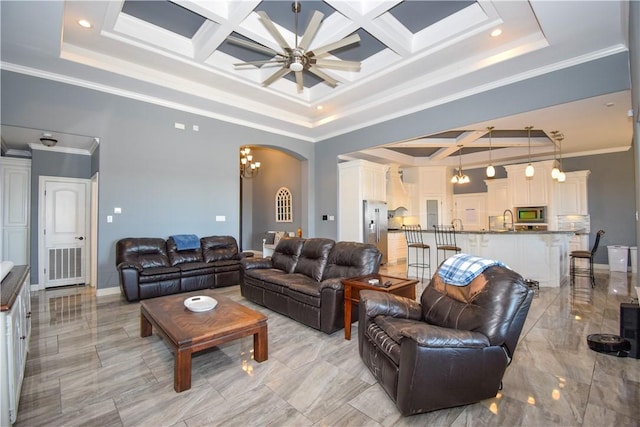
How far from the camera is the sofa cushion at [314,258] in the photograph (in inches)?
159

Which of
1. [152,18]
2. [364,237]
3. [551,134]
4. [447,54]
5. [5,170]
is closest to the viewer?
[152,18]

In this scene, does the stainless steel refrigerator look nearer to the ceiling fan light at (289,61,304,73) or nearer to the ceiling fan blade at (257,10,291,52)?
the ceiling fan light at (289,61,304,73)

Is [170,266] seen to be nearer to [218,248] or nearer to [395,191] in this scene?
[218,248]

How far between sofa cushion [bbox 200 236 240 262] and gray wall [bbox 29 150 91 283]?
2.91 m

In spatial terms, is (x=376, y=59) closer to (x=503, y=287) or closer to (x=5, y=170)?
(x=503, y=287)

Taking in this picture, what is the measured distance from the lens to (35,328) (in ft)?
11.5

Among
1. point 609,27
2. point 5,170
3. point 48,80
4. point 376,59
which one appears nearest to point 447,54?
point 376,59

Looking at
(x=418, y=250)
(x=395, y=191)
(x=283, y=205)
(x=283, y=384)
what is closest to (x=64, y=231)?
(x=283, y=205)

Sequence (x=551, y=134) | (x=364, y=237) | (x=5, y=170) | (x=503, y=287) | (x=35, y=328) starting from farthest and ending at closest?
(x=364, y=237)
(x=551, y=134)
(x=5, y=170)
(x=35, y=328)
(x=503, y=287)

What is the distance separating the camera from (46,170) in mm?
5664

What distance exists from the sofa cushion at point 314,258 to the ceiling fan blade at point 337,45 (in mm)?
2405

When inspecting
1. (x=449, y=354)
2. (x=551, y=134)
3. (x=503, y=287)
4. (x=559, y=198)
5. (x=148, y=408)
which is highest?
(x=551, y=134)

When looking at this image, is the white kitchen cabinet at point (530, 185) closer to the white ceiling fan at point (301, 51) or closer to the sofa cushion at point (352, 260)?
the sofa cushion at point (352, 260)

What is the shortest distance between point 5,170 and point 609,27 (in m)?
9.30
